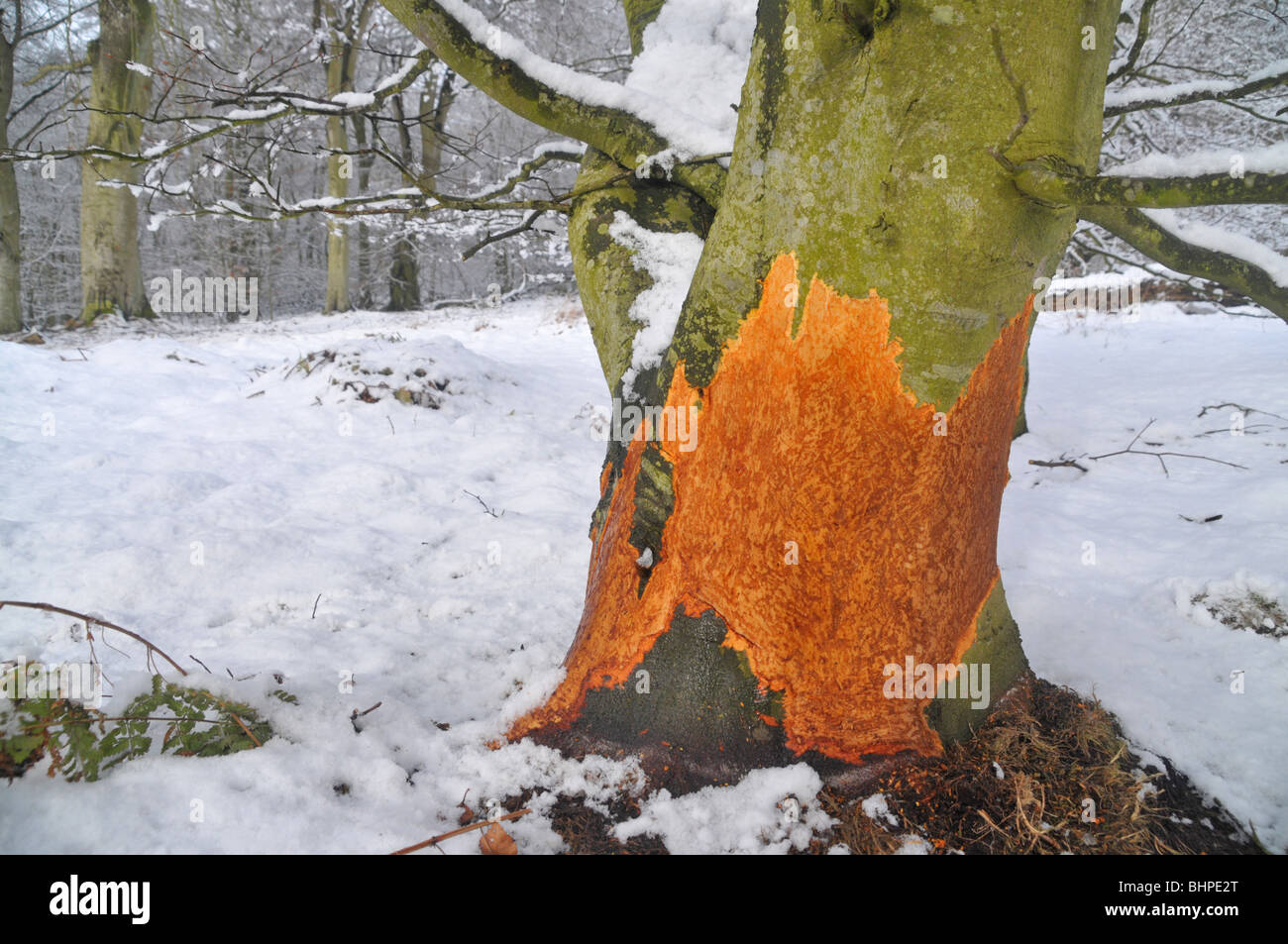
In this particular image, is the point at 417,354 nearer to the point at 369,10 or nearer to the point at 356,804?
the point at 356,804

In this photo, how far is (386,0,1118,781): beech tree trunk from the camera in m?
1.30

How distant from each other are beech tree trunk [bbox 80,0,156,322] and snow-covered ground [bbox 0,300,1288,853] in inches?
127

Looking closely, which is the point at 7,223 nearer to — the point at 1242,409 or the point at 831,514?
the point at 831,514

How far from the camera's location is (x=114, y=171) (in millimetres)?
8422

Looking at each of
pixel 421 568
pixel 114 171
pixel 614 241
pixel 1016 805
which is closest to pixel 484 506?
pixel 421 568

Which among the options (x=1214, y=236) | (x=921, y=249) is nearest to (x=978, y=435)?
(x=921, y=249)

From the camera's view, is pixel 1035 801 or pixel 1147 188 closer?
pixel 1147 188

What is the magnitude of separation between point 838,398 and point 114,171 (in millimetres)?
10814

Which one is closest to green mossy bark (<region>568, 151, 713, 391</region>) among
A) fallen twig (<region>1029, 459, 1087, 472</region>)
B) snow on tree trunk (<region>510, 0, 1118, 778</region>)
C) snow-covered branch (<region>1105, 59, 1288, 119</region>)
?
snow on tree trunk (<region>510, 0, 1118, 778</region>)

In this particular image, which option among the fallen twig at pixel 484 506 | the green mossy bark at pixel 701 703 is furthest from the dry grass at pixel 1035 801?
the fallen twig at pixel 484 506

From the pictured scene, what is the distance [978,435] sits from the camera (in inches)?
60.5

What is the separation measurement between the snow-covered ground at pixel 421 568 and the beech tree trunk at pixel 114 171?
10.6ft

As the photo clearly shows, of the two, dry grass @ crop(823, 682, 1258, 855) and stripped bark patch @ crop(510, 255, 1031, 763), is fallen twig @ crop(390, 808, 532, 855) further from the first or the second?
dry grass @ crop(823, 682, 1258, 855)
